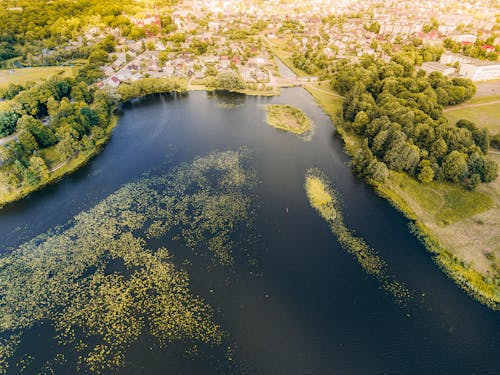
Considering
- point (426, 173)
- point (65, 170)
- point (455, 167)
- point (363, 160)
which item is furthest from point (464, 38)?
point (65, 170)

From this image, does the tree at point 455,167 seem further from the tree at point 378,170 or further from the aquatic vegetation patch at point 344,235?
the aquatic vegetation patch at point 344,235

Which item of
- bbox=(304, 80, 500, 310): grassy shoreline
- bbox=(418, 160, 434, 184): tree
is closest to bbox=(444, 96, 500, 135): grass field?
bbox=(418, 160, 434, 184): tree

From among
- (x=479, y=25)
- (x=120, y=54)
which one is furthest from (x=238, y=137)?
(x=479, y=25)

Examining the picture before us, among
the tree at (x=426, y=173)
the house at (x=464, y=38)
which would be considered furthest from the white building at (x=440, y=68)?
the tree at (x=426, y=173)

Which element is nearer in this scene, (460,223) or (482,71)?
(460,223)

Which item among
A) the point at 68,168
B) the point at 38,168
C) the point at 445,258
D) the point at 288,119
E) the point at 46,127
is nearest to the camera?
the point at 445,258

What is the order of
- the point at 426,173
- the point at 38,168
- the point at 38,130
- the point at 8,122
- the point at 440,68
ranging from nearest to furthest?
the point at 426,173, the point at 38,168, the point at 38,130, the point at 8,122, the point at 440,68

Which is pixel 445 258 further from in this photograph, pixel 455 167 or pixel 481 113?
pixel 481 113

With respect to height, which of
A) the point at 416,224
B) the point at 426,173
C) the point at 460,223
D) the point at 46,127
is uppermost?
the point at 46,127

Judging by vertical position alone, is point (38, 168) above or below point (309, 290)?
above
